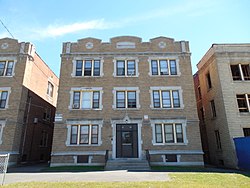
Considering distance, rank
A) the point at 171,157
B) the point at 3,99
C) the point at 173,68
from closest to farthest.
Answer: the point at 171,157
the point at 3,99
the point at 173,68

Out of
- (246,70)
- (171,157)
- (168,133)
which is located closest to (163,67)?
(168,133)

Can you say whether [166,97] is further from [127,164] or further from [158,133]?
[127,164]

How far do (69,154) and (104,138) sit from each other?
10.7ft

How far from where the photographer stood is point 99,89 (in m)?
17.8

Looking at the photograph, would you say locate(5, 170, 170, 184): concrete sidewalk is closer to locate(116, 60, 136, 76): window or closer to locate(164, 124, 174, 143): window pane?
locate(164, 124, 174, 143): window pane

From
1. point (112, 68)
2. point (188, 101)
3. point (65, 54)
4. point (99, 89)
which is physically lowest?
point (188, 101)

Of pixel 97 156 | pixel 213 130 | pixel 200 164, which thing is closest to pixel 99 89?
pixel 97 156

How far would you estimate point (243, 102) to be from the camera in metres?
17.6

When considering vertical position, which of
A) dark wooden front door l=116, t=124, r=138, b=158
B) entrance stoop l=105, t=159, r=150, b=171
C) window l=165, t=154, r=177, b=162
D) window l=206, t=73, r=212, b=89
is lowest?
entrance stoop l=105, t=159, r=150, b=171

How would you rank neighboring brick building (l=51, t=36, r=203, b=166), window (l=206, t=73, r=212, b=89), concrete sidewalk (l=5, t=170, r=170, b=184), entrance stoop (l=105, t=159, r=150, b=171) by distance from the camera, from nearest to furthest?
concrete sidewalk (l=5, t=170, r=170, b=184) → entrance stoop (l=105, t=159, r=150, b=171) → neighboring brick building (l=51, t=36, r=203, b=166) → window (l=206, t=73, r=212, b=89)

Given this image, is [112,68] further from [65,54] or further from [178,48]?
[178,48]

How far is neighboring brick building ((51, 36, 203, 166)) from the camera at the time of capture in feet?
52.8

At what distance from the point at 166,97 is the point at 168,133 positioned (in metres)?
3.36

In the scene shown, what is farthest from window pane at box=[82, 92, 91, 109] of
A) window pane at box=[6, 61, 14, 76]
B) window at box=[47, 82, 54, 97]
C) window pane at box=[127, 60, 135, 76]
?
window at box=[47, 82, 54, 97]
